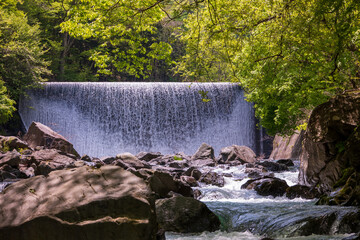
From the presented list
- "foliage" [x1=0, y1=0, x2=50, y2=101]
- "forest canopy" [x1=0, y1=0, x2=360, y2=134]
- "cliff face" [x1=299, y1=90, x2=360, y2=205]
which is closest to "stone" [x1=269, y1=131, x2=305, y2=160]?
"forest canopy" [x1=0, y1=0, x2=360, y2=134]

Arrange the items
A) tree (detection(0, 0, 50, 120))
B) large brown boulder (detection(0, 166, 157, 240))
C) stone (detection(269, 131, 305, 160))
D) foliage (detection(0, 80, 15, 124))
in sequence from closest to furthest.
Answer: large brown boulder (detection(0, 166, 157, 240)) < foliage (detection(0, 80, 15, 124)) < stone (detection(269, 131, 305, 160)) < tree (detection(0, 0, 50, 120))

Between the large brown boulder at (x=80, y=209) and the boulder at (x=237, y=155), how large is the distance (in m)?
14.0

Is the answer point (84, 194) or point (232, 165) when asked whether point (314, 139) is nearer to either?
point (84, 194)

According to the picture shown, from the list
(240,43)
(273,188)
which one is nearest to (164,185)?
(273,188)

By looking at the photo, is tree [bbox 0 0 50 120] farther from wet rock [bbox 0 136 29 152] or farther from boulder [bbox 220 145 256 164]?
boulder [bbox 220 145 256 164]

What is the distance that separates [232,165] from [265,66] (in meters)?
8.64

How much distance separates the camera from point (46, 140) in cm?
1736

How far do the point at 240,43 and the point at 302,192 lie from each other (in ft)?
12.2

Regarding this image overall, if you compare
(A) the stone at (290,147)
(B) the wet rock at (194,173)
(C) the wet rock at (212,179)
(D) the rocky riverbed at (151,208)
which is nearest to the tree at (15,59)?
(D) the rocky riverbed at (151,208)

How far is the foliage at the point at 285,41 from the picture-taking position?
5836mm

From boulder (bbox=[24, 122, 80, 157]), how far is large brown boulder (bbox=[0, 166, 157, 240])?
1339 cm

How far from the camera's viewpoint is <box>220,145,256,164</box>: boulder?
1806cm

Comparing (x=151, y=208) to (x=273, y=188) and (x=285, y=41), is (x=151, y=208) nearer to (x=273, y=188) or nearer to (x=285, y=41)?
(x=285, y=41)

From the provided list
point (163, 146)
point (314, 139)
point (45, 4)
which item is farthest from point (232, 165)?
point (45, 4)
